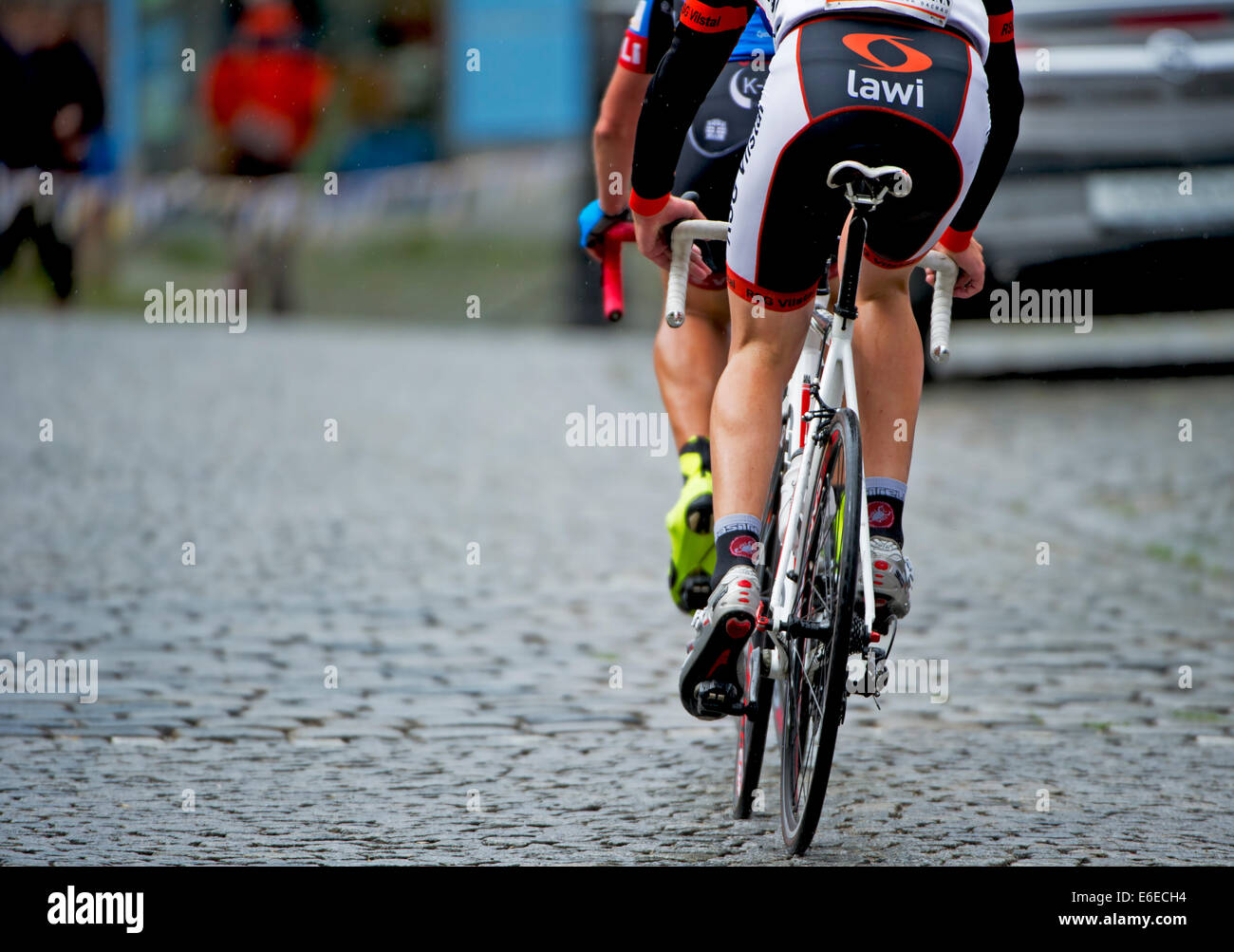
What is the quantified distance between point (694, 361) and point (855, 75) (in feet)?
4.63

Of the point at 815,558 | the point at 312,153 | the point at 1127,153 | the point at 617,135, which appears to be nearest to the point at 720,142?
the point at 617,135

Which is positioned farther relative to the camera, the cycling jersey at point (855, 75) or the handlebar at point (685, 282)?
the handlebar at point (685, 282)

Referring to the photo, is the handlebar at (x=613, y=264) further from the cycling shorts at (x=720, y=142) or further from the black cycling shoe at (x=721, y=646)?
the black cycling shoe at (x=721, y=646)

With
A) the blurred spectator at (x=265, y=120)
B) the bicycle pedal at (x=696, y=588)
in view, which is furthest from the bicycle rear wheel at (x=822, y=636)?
the blurred spectator at (x=265, y=120)

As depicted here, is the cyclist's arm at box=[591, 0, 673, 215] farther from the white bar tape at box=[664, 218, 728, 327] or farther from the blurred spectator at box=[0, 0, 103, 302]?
the blurred spectator at box=[0, 0, 103, 302]

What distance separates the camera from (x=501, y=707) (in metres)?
5.11

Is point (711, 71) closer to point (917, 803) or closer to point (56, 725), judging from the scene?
point (917, 803)

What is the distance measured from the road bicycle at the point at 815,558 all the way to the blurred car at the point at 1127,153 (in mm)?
6102

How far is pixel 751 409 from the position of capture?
3.88 m

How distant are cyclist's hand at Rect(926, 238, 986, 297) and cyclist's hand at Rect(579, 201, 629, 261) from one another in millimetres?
717

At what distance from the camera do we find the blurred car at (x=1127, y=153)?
1002 cm

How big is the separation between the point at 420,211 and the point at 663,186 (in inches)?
603
